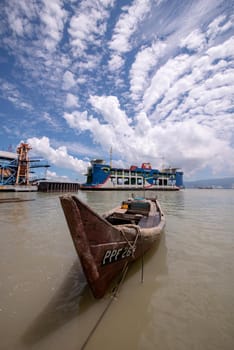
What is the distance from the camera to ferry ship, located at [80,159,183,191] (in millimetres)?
46350

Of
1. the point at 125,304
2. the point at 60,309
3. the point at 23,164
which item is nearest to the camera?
the point at 60,309

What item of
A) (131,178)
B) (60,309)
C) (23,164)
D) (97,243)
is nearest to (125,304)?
(60,309)

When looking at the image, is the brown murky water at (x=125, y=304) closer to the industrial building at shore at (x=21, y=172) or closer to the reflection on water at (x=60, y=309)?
the reflection on water at (x=60, y=309)

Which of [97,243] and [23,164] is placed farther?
[23,164]

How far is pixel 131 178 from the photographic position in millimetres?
54469

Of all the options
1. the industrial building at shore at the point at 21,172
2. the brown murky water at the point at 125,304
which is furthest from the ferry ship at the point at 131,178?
the brown murky water at the point at 125,304

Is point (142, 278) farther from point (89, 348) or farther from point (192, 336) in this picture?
point (89, 348)

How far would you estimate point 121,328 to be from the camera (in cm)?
198

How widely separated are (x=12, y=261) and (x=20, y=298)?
Answer: 151 cm

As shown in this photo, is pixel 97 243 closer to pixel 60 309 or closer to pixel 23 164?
pixel 60 309

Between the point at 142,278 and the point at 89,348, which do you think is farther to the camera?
the point at 142,278

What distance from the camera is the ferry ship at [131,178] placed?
4635 centimetres

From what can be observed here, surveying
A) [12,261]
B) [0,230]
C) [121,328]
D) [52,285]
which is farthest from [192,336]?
[0,230]

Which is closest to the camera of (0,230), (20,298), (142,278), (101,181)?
(20,298)
